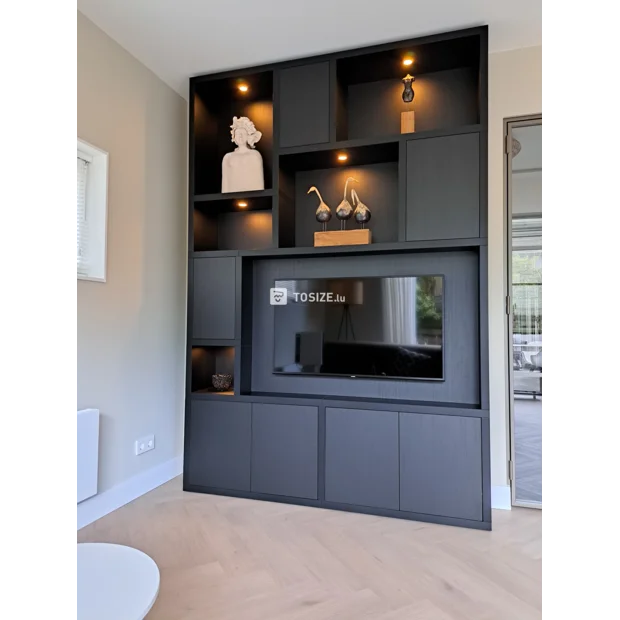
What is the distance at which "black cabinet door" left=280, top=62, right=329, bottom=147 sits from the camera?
2938 millimetres

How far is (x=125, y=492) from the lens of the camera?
2885mm

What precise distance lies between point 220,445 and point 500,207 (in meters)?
2.43

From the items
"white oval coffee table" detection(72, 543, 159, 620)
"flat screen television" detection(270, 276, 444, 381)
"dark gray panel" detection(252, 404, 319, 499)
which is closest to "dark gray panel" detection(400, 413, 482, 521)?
"flat screen television" detection(270, 276, 444, 381)

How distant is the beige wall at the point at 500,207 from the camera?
287cm

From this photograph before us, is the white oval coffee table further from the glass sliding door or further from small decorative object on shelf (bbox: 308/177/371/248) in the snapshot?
the glass sliding door

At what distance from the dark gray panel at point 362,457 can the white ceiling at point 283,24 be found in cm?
229

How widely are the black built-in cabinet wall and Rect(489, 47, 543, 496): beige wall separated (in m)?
0.20

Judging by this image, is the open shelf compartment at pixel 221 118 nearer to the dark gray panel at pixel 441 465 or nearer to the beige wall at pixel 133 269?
the beige wall at pixel 133 269

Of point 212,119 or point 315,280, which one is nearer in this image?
point 315,280

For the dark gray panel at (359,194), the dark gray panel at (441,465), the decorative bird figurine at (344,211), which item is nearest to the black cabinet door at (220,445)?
the dark gray panel at (441,465)
